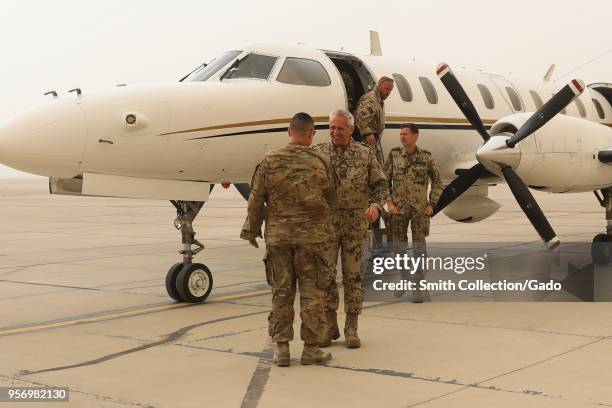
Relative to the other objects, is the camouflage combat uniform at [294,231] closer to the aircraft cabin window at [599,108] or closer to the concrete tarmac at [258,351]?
the concrete tarmac at [258,351]

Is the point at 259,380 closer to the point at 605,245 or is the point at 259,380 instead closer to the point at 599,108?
the point at 605,245

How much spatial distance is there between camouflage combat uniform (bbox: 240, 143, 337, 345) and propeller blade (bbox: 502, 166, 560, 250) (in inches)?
191

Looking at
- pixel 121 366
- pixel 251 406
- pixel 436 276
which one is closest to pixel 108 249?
pixel 436 276

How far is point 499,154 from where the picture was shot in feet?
35.8

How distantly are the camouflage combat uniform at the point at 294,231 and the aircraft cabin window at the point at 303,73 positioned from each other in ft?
14.9

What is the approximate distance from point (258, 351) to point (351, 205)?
5.14 ft

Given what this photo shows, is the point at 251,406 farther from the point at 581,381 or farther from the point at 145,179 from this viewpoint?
the point at 145,179

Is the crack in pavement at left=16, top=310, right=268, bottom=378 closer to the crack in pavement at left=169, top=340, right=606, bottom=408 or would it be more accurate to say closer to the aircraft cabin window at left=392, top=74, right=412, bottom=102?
the crack in pavement at left=169, top=340, right=606, bottom=408

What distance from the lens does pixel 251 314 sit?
9602 millimetres

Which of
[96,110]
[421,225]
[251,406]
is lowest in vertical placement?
[251,406]

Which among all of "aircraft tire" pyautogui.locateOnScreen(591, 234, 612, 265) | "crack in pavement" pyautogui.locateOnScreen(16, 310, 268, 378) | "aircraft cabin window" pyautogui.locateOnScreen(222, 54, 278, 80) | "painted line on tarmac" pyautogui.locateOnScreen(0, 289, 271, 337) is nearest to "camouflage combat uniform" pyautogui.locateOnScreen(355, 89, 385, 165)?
"aircraft cabin window" pyautogui.locateOnScreen(222, 54, 278, 80)

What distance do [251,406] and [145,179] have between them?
492cm

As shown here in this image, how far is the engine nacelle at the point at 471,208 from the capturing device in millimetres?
13648

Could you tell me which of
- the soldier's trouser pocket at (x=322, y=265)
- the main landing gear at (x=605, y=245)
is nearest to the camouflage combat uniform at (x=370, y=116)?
the soldier's trouser pocket at (x=322, y=265)
